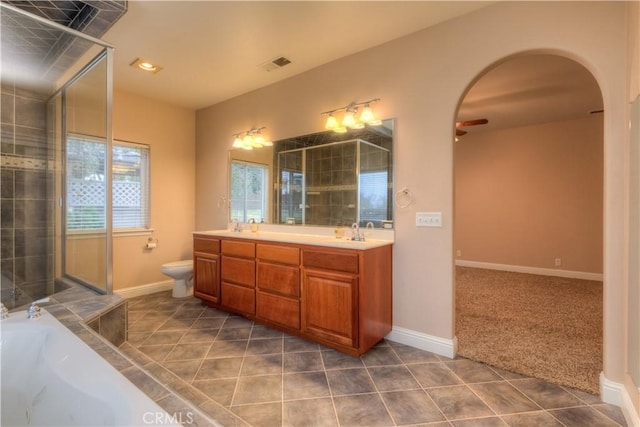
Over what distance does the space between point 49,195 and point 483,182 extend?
21.0 feet

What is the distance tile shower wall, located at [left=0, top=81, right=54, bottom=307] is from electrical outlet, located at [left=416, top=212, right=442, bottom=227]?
11.0ft

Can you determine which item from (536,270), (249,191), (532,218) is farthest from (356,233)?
(536,270)

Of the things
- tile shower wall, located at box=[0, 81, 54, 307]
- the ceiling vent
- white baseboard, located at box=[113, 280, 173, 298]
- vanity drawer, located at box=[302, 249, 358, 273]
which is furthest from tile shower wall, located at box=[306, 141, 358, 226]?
tile shower wall, located at box=[0, 81, 54, 307]

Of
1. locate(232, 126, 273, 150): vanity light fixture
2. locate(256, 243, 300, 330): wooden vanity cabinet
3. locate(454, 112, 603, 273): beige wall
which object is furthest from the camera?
locate(454, 112, 603, 273): beige wall

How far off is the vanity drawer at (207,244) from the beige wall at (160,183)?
980mm

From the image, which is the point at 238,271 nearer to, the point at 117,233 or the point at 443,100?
the point at 117,233

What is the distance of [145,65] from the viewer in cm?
295

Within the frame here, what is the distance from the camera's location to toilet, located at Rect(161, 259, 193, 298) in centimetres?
355

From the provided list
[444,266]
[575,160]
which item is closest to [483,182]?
[575,160]

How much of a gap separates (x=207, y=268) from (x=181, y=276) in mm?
611

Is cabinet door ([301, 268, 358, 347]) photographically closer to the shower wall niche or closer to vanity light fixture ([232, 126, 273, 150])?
the shower wall niche

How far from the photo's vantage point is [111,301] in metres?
2.04

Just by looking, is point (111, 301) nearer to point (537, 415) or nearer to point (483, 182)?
point (537, 415)

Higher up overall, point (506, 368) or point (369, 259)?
point (369, 259)
